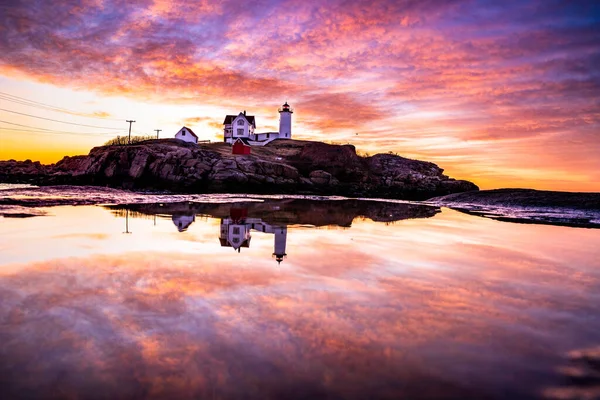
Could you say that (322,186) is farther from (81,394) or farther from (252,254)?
(81,394)

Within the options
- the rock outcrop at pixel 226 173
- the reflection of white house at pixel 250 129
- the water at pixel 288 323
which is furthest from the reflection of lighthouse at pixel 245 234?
the reflection of white house at pixel 250 129

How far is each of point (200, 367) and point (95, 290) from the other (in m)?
2.82

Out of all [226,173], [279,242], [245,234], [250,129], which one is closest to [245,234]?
[245,234]

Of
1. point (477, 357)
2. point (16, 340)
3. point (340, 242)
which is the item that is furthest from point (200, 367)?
point (340, 242)

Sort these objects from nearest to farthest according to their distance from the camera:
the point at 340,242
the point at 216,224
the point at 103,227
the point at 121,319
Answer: the point at 121,319
the point at 340,242
the point at 103,227
the point at 216,224

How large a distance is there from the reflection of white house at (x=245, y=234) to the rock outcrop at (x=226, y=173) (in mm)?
32480

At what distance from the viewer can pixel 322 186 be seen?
194ft

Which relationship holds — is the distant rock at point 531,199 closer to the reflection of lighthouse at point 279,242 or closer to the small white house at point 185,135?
the reflection of lighthouse at point 279,242

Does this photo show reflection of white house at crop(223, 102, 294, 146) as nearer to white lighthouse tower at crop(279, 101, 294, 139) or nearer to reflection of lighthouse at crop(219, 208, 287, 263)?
white lighthouse tower at crop(279, 101, 294, 139)

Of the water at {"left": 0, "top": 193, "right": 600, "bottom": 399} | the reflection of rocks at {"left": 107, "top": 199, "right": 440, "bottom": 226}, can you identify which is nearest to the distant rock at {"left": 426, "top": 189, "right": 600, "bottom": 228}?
the reflection of rocks at {"left": 107, "top": 199, "right": 440, "bottom": 226}

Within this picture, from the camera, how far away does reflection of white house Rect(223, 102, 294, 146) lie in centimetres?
9219

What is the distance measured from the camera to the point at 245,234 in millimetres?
10945

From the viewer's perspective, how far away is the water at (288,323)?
292cm

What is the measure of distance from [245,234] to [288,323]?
276 inches
